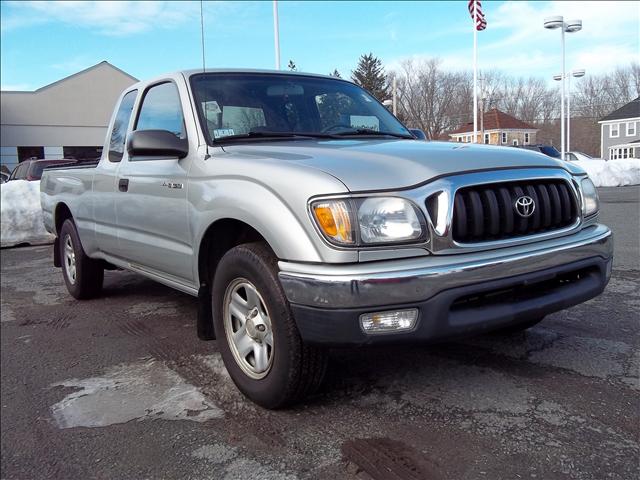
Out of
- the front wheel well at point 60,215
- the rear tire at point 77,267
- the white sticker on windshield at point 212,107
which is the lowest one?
the rear tire at point 77,267

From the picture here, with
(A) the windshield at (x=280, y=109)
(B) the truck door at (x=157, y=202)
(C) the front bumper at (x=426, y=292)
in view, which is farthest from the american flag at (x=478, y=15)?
(C) the front bumper at (x=426, y=292)

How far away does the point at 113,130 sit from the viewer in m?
5.04

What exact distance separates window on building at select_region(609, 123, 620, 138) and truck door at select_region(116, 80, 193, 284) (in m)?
4.80

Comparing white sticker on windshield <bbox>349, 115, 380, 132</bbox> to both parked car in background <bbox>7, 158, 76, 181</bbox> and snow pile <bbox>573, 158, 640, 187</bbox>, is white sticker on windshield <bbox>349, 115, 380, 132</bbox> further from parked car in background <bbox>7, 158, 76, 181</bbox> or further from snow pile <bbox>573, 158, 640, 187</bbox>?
snow pile <bbox>573, 158, 640, 187</bbox>

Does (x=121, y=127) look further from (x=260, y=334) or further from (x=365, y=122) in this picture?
(x=260, y=334)

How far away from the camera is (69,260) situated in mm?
5859

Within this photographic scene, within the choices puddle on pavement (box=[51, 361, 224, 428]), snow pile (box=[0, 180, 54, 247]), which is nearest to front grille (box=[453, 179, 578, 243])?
puddle on pavement (box=[51, 361, 224, 428])

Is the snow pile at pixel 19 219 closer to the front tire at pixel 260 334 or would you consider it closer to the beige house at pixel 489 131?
the front tire at pixel 260 334

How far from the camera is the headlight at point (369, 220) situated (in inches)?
97.2

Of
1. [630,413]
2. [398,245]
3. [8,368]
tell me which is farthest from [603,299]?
[8,368]

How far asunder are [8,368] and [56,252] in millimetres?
2541

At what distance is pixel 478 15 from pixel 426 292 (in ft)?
85.6

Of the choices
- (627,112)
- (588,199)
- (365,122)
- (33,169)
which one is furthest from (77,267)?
(33,169)

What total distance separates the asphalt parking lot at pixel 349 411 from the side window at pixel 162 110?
1.57 m
